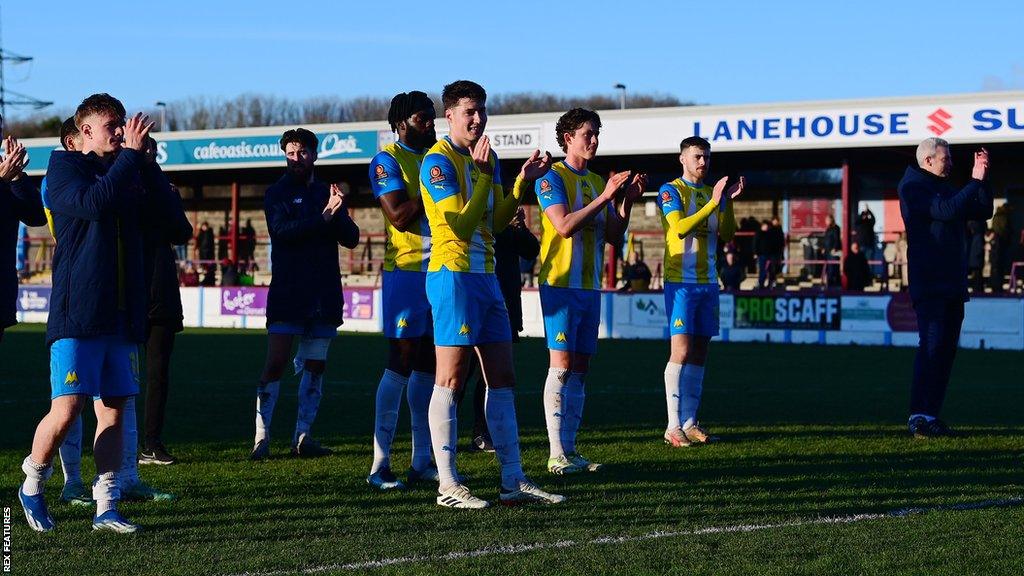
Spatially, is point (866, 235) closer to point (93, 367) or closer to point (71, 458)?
point (71, 458)

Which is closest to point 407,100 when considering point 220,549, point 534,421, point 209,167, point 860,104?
point 220,549

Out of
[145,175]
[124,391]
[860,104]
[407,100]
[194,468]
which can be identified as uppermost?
[860,104]

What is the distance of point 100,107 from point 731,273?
2328 cm

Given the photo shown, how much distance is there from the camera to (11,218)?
691cm

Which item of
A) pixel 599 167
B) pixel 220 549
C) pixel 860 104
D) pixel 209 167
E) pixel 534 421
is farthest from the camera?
pixel 209 167

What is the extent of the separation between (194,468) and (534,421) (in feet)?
10.9

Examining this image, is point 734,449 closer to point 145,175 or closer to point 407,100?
point 407,100

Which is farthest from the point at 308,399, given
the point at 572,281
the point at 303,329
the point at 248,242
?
the point at 248,242

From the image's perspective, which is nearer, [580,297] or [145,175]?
[145,175]

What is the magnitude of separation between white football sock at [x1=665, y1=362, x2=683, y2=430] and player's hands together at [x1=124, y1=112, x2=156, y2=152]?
4605 mm

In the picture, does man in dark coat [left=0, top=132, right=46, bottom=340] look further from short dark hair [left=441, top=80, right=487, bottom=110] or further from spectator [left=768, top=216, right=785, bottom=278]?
spectator [left=768, top=216, right=785, bottom=278]

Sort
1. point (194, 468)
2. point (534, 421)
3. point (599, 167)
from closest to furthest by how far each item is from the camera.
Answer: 1. point (194, 468)
2. point (534, 421)
3. point (599, 167)

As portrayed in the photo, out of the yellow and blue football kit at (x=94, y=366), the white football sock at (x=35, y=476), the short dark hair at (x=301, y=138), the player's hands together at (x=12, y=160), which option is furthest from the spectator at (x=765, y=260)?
the white football sock at (x=35, y=476)

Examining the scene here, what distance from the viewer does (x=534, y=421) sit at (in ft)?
35.1
